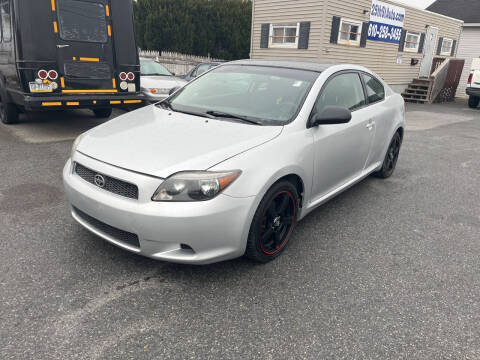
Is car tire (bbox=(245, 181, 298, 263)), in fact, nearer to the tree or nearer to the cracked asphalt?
the cracked asphalt

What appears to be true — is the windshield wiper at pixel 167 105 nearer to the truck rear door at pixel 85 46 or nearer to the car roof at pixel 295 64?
the car roof at pixel 295 64

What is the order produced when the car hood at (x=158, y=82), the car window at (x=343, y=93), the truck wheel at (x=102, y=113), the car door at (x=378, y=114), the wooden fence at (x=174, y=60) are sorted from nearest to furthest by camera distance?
1. the car window at (x=343, y=93)
2. the car door at (x=378, y=114)
3. the truck wheel at (x=102, y=113)
4. the car hood at (x=158, y=82)
5. the wooden fence at (x=174, y=60)

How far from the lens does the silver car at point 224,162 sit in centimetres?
251

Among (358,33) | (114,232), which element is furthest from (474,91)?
(114,232)

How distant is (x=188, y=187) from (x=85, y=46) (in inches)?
218

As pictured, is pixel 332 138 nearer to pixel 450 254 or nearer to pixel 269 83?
pixel 269 83

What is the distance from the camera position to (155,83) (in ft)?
29.7

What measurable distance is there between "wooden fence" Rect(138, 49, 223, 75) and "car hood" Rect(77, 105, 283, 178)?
697 inches

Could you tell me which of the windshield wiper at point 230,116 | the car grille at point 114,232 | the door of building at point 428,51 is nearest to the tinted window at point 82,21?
the windshield wiper at point 230,116

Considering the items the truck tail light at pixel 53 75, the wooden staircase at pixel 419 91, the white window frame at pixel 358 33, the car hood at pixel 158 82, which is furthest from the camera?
the wooden staircase at pixel 419 91

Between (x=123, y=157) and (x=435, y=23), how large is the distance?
64.7ft

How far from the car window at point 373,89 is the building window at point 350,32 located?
9494mm

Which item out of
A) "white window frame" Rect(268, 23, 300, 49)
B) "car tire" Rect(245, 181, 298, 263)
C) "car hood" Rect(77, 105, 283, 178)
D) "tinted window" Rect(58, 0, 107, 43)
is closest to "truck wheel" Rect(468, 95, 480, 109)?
"white window frame" Rect(268, 23, 300, 49)

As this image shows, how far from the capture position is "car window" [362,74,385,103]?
4.57 metres
